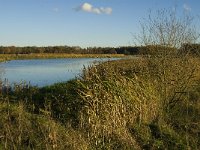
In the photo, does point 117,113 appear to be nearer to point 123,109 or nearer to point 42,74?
point 123,109

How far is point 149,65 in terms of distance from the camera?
46.3 feet

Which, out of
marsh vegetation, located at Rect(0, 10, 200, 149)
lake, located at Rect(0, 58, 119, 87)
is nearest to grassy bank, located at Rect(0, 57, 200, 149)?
marsh vegetation, located at Rect(0, 10, 200, 149)

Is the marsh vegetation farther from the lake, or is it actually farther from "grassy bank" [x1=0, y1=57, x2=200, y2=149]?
the lake

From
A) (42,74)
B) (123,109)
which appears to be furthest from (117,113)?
(42,74)

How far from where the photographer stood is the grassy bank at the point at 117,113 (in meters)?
8.57

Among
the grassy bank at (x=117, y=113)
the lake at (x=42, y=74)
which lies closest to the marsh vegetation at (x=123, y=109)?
the grassy bank at (x=117, y=113)

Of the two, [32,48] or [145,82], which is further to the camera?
[32,48]

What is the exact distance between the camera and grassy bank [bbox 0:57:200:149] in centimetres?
857

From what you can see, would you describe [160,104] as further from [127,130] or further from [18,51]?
[18,51]

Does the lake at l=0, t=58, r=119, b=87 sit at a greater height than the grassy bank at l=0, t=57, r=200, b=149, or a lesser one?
lesser

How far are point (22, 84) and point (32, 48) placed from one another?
111896mm

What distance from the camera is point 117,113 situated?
10.2 metres

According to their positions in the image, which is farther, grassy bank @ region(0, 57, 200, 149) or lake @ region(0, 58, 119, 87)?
lake @ region(0, 58, 119, 87)

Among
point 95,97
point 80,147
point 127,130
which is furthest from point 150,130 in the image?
point 80,147
